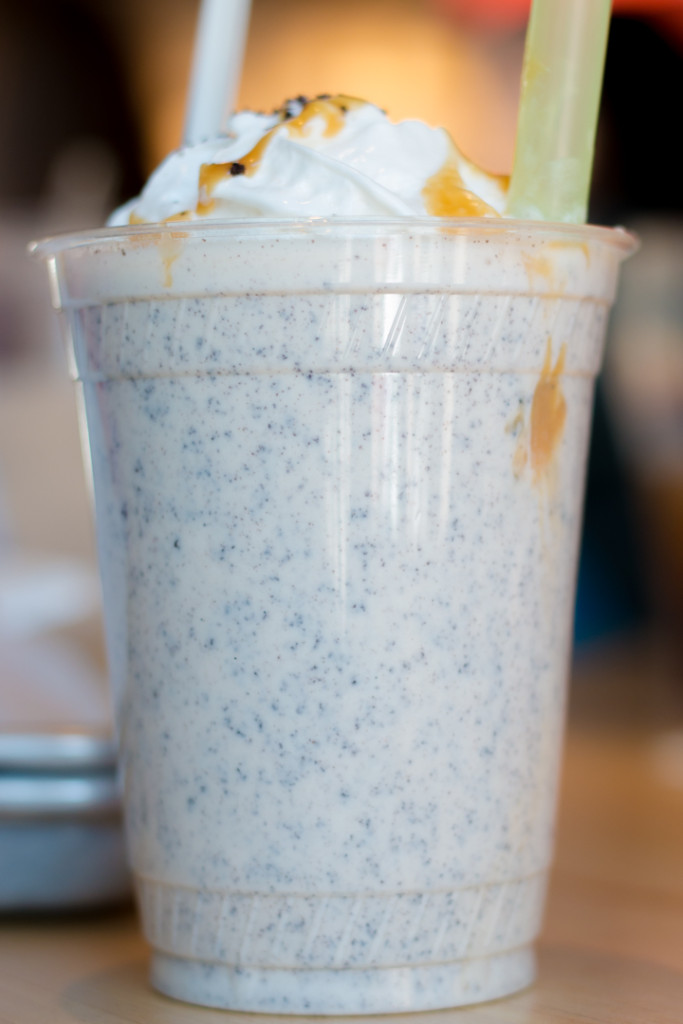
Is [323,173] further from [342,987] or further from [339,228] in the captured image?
[342,987]

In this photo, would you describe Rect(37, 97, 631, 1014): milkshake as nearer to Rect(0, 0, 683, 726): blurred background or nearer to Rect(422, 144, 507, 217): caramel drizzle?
Rect(422, 144, 507, 217): caramel drizzle

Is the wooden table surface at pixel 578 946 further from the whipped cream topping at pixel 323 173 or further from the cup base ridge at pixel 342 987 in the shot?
the whipped cream topping at pixel 323 173

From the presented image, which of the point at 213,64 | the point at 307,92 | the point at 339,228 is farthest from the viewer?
the point at 307,92

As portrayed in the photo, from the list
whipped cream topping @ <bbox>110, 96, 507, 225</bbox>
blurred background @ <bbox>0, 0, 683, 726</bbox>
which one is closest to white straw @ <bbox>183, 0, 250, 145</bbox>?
whipped cream topping @ <bbox>110, 96, 507, 225</bbox>

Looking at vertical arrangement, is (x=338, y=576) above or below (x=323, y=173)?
below

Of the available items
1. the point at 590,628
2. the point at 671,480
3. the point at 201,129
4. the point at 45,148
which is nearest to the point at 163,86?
the point at 45,148

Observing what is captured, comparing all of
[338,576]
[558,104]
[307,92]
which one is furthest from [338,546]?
[307,92]

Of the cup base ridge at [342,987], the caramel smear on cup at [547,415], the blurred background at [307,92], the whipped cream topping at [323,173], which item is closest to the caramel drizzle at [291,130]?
the whipped cream topping at [323,173]

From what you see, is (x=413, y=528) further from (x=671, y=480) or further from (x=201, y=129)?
(x=671, y=480)
